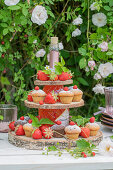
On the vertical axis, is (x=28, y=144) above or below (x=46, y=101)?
below

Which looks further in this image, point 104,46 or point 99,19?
point 99,19

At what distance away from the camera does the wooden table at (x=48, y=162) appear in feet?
3.68

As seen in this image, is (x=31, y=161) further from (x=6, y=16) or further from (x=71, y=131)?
(x=6, y=16)

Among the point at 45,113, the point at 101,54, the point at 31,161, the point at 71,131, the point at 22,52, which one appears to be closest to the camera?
the point at 31,161

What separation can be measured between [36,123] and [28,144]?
0.09 meters

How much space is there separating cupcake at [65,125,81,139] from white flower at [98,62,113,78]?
2.86 ft

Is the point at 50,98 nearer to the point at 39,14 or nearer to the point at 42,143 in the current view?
the point at 42,143

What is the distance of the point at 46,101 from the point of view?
1.31 meters

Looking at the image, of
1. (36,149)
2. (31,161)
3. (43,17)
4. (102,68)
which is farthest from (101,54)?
(31,161)

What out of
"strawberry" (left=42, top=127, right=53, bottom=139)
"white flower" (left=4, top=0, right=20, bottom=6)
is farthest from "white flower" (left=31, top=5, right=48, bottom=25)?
"strawberry" (left=42, top=127, right=53, bottom=139)

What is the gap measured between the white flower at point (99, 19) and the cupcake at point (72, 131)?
3.47 feet

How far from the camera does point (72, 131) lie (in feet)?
4.21

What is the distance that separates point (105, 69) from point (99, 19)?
345mm

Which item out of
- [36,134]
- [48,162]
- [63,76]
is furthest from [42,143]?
[63,76]
